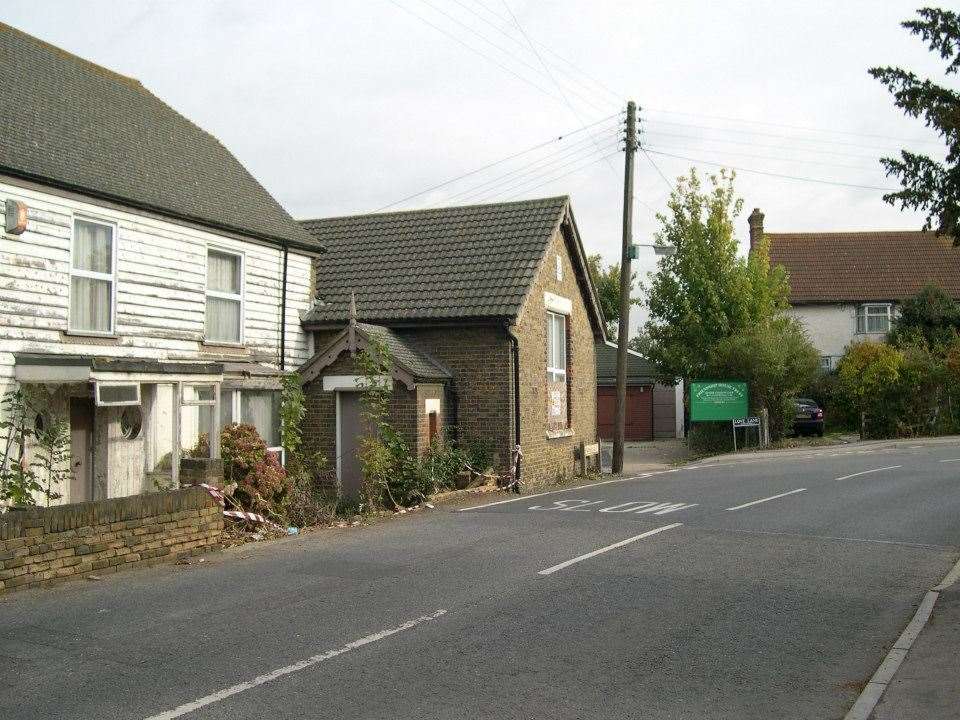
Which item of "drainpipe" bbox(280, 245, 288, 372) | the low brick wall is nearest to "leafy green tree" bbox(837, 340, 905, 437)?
"drainpipe" bbox(280, 245, 288, 372)

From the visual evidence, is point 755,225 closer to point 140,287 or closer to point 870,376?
point 870,376

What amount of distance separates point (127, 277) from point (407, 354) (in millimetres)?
5796

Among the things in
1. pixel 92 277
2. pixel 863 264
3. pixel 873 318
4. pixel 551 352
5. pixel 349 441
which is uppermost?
pixel 863 264

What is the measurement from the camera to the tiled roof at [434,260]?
64.0 feet

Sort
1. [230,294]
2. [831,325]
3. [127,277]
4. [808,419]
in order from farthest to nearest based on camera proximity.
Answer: [831,325] → [808,419] → [230,294] → [127,277]

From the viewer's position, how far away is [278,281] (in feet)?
60.7

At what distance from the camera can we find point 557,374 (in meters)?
22.8

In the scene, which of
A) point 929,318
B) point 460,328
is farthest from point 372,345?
point 929,318

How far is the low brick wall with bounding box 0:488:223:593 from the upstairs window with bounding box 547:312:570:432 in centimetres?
1088

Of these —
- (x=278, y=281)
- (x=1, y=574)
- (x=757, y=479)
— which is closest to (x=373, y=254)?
(x=278, y=281)

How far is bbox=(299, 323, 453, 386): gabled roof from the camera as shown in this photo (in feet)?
57.6

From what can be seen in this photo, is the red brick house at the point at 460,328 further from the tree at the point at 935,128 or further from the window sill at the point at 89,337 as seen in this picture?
the tree at the point at 935,128

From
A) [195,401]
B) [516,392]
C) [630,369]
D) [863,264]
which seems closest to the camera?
[195,401]

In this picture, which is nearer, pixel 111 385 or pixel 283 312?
pixel 111 385
